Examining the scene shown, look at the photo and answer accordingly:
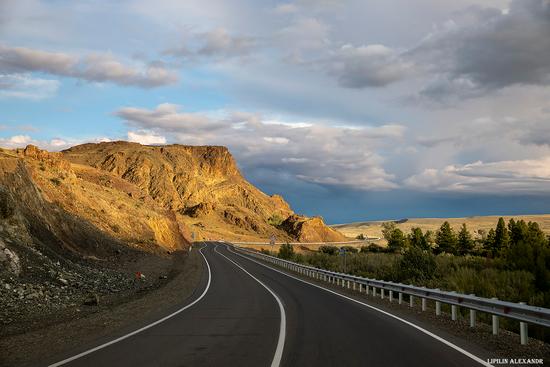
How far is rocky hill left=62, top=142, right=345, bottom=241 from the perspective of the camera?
6132 inches

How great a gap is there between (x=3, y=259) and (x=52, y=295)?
2.04m

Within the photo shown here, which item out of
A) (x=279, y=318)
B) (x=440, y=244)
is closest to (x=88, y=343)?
(x=279, y=318)

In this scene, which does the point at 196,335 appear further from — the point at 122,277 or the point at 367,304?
the point at 122,277

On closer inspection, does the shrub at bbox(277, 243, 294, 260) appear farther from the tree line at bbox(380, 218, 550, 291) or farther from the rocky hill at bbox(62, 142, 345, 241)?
the rocky hill at bbox(62, 142, 345, 241)

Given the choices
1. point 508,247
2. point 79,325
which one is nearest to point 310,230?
point 508,247

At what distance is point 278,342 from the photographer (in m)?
9.16

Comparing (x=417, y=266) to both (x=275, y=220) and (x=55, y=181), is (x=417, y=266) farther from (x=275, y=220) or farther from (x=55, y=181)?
(x=275, y=220)

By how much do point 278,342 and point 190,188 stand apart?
17083 cm

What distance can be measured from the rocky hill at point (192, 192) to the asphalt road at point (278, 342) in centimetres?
12495

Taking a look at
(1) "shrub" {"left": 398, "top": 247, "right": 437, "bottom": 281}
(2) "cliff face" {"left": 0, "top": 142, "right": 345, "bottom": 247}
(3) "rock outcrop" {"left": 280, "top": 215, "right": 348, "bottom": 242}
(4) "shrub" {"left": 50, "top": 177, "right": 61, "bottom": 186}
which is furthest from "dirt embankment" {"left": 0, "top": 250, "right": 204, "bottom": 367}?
(3) "rock outcrop" {"left": 280, "top": 215, "right": 348, "bottom": 242}

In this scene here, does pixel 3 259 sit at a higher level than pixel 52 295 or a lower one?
higher

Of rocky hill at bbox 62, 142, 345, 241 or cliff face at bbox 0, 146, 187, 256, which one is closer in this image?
cliff face at bbox 0, 146, 187, 256

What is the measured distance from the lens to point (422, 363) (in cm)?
748

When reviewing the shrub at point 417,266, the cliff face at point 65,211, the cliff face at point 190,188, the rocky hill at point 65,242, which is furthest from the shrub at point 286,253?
the cliff face at point 190,188
